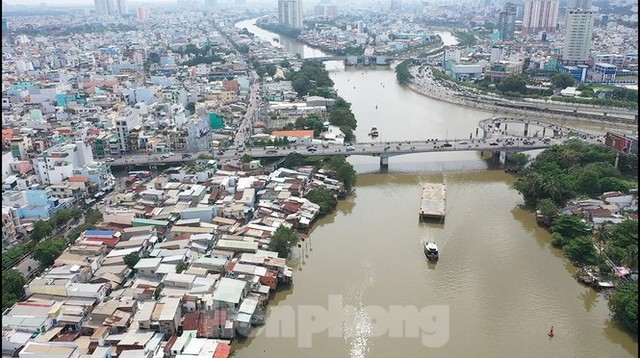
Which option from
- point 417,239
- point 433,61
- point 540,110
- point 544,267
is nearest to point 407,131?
point 540,110

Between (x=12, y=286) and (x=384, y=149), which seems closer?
(x=12, y=286)

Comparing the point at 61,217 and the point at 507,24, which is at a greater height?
the point at 507,24

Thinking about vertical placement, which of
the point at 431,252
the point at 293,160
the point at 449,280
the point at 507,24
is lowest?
the point at 449,280

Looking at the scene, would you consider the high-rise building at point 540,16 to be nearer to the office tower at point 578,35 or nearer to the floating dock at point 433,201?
the office tower at point 578,35

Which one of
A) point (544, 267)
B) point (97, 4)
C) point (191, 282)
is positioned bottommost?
point (544, 267)

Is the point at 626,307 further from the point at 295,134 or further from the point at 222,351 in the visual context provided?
the point at 295,134

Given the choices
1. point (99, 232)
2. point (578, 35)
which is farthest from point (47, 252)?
point (578, 35)

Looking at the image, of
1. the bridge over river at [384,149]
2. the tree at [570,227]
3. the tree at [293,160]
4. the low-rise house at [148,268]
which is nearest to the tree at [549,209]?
the tree at [570,227]

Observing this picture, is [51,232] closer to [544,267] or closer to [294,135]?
[294,135]
